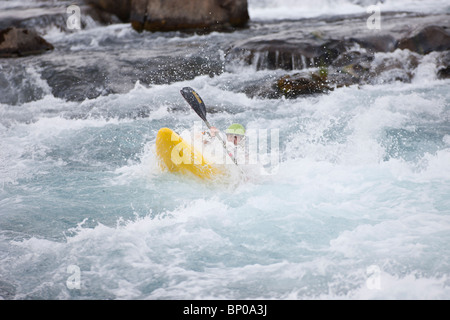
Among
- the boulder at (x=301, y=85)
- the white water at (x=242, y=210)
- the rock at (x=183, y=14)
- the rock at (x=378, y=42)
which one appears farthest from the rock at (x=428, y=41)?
the rock at (x=183, y=14)

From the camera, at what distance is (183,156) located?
4.88m

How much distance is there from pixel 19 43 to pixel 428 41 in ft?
27.8

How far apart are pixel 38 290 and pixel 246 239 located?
170 centimetres

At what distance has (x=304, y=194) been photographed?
16.1 ft

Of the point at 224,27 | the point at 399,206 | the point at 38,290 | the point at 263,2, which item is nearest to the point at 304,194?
the point at 399,206

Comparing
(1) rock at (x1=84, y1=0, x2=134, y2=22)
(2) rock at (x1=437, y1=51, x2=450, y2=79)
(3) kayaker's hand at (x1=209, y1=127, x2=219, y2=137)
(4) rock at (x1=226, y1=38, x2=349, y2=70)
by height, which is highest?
(1) rock at (x1=84, y1=0, x2=134, y2=22)

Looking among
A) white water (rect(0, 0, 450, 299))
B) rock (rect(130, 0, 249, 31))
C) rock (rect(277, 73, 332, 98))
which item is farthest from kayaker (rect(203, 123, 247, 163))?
rock (rect(130, 0, 249, 31))

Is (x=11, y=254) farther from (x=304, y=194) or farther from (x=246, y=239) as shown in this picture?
(x=304, y=194)

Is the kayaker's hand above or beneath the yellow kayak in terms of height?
above

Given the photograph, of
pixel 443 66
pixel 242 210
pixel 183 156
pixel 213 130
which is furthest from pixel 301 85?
pixel 242 210

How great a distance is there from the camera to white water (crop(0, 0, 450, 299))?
11.7 ft

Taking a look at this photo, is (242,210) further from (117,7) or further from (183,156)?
(117,7)

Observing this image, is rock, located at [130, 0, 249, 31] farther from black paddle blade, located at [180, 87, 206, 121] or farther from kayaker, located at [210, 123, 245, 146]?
kayaker, located at [210, 123, 245, 146]

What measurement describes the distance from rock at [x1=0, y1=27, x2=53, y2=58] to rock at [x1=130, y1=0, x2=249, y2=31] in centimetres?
275
